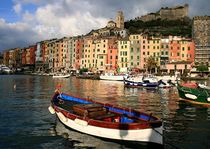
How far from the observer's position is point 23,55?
193 m

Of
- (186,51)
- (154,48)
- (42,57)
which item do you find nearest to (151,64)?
(154,48)

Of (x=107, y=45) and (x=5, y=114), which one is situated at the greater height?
(x=107, y=45)

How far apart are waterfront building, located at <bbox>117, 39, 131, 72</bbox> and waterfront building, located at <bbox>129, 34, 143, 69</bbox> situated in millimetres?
1452

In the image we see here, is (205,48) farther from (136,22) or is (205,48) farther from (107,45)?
(136,22)

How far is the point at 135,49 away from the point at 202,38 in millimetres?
27977

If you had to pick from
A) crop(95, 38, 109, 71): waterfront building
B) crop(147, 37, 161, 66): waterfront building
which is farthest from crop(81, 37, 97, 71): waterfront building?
crop(147, 37, 161, 66): waterfront building

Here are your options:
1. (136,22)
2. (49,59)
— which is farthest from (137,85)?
(136,22)

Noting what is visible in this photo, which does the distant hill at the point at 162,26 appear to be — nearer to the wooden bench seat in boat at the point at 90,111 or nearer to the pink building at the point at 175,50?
the pink building at the point at 175,50

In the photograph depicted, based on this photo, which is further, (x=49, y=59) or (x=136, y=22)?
(x=136, y=22)

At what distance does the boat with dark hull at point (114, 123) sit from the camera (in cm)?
1697

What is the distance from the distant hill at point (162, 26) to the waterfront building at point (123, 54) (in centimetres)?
4764

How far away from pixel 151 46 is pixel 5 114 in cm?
8985

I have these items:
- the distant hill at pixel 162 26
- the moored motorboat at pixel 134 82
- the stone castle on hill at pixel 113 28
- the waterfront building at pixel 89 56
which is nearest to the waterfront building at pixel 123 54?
the waterfront building at pixel 89 56

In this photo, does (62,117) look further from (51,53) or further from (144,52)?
(51,53)
